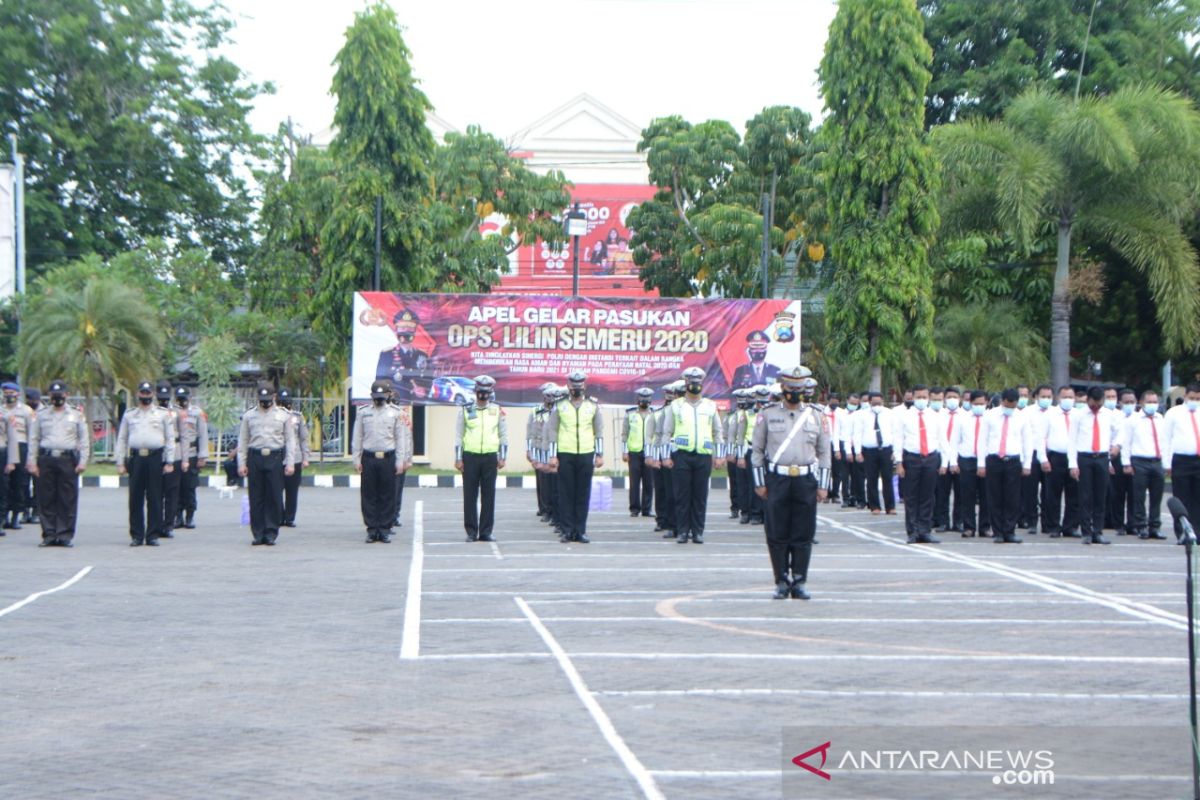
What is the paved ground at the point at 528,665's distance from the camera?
25.2ft

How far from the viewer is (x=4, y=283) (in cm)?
4125

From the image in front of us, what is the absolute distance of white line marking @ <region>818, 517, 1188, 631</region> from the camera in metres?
13.0

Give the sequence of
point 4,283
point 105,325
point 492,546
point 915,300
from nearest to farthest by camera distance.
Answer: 1. point 492,546
2. point 915,300
3. point 105,325
4. point 4,283

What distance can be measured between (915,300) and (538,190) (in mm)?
13573

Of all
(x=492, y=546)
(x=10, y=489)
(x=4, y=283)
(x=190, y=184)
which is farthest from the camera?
(x=190, y=184)

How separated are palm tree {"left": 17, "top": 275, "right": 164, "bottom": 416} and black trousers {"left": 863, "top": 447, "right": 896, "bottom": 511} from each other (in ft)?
66.2

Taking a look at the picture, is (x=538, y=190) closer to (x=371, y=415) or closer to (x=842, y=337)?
(x=842, y=337)

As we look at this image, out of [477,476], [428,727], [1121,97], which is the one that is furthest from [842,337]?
[428,727]

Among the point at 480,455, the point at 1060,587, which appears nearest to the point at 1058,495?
the point at 1060,587

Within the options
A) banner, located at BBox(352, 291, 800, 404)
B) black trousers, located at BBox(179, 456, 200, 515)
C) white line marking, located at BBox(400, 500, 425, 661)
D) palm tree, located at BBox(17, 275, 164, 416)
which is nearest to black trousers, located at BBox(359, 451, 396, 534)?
white line marking, located at BBox(400, 500, 425, 661)

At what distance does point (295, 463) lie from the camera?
20797mm

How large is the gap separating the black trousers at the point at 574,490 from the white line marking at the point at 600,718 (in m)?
7.67

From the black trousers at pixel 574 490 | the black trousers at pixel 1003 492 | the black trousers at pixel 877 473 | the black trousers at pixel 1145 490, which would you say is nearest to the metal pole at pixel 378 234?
the black trousers at pixel 877 473

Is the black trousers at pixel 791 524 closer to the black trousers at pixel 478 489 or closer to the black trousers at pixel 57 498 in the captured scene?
the black trousers at pixel 478 489
